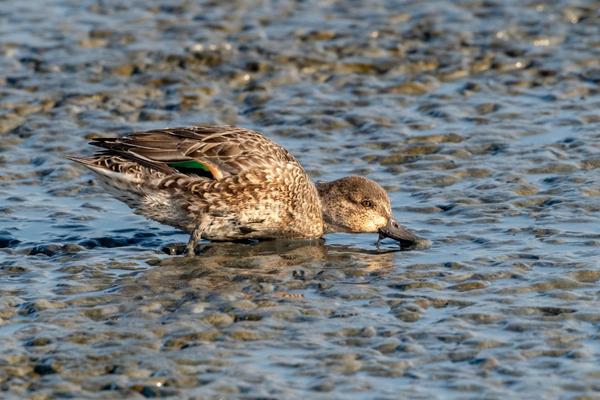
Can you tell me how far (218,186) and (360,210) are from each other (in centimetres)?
129

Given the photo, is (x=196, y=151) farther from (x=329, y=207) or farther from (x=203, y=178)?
(x=329, y=207)

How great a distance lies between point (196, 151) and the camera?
10438 millimetres

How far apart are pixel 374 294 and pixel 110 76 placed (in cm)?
691

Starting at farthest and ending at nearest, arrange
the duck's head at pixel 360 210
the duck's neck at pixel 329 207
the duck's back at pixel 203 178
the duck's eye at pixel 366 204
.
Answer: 1. the duck's neck at pixel 329 207
2. the duck's eye at pixel 366 204
3. the duck's head at pixel 360 210
4. the duck's back at pixel 203 178

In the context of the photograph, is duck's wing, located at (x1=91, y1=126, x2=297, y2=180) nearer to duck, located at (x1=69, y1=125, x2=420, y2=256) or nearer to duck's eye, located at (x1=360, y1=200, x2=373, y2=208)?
duck, located at (x1=69, y1=125, x2=420, y2=256)

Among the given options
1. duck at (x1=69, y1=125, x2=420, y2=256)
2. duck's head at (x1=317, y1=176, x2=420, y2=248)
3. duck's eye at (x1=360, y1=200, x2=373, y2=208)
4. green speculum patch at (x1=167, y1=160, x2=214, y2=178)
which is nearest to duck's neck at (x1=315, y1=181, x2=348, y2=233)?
duck's head at (x1=317, y1=176, x2=420, y2=248)

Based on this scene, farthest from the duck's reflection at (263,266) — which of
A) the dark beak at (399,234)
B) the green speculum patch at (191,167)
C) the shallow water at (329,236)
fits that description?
the green speculum patch at (191,167)

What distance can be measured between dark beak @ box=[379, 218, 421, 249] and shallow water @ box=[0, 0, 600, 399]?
16 centimetres

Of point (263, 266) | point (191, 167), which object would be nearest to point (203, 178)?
point (191, 167)

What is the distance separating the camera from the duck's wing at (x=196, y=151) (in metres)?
10.3

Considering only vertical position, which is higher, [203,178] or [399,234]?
[203,178]

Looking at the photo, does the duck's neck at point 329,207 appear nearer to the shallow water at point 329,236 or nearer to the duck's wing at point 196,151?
the shallow water at point 329,236

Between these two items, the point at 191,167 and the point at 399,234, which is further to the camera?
the point at 399,234

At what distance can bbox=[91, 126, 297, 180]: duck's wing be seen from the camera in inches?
407
